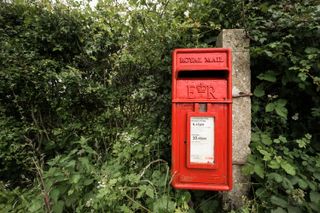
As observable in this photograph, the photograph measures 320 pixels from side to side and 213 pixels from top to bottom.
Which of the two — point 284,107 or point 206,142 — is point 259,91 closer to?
point 284,107

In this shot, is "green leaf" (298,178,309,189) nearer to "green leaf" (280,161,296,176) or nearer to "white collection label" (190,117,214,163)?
"green leaf" (280,161,296,176)

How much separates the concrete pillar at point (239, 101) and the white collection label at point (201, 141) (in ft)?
1.37

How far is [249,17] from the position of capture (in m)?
2.47

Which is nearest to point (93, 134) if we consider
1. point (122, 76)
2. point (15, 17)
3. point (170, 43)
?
point (122, 76)

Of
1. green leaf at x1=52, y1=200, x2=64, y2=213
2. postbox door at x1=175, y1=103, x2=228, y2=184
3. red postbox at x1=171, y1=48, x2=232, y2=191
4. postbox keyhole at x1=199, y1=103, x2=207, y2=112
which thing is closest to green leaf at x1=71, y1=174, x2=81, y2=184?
green leaf at x1=52, y1=200, x2=64, y2=213

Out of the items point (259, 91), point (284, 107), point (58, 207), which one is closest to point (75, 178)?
point (58, 207)

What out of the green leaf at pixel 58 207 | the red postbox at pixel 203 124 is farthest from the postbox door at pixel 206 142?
the green leaf at pixel 58 207

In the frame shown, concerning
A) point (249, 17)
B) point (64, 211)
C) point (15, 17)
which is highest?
point (15, 17)

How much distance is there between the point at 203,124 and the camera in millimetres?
1988

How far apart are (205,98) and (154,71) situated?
1.24 meters

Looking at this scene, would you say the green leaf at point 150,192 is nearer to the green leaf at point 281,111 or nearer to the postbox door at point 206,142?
the postbox door at point 206,142

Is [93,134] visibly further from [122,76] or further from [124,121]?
[122,76]

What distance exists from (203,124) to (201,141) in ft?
0.45

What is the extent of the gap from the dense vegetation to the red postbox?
0.73 feet
